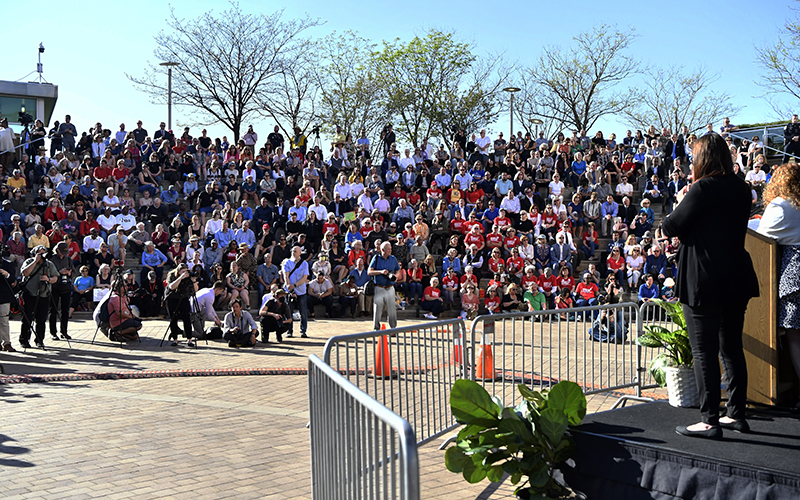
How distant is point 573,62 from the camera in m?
50.5

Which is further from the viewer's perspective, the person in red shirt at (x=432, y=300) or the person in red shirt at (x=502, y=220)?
the person in red shirt at (x=502, y=220)

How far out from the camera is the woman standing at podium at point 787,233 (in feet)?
16.3

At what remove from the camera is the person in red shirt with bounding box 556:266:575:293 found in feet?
64.3

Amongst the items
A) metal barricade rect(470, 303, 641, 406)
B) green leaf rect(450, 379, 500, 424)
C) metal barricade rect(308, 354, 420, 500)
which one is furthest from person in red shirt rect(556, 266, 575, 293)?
metal barricade rect(308, 354, 420, 500)

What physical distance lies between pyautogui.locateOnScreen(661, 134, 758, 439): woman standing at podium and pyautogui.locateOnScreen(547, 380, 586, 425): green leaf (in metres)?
0.73

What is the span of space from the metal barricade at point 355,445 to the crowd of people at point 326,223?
33.6 feet

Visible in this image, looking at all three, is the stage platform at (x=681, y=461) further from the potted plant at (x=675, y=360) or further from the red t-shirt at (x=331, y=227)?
the red t-shirt at (x=331, y=227)

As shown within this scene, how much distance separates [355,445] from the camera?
332 centimetres

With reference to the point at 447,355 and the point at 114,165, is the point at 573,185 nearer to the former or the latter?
the point at 114,165

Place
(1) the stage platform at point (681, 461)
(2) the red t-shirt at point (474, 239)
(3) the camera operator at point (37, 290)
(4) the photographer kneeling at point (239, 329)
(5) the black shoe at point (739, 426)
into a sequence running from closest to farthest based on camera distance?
(1) the stage platform at point (681, 461) < (5) the black shoe at point (739, 426) < (3) the camera operator at point (37, 290) < (4) the photographer kneeling at point (239, 329) < (2) the red t-shirt at point (474, 239)

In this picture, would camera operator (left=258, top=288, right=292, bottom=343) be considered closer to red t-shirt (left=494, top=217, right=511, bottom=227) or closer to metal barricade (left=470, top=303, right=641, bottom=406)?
metal barricade (left=470, top=303, right=641, bottom=406)

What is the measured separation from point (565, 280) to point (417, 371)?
45.8 ft

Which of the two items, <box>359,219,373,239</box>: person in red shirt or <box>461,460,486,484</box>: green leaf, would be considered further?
<box>359,219,373,239</box>: person in red shirt

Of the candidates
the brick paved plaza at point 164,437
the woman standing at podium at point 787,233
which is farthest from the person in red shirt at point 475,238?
the woman standing at podium at point 787,233
